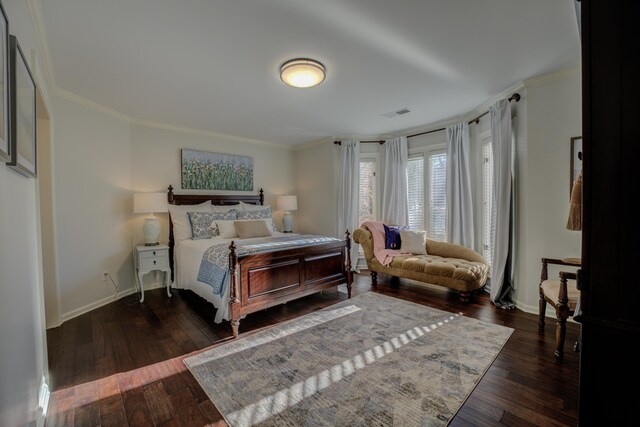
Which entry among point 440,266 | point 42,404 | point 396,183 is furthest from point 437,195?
point 42,404

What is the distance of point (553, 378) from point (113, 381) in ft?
10.3

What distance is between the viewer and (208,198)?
184 inches

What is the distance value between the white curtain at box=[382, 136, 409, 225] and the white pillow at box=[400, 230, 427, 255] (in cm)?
47

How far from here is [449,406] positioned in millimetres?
1683

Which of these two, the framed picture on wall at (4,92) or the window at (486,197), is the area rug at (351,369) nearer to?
the window at (486,197)

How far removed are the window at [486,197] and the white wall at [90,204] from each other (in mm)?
5144

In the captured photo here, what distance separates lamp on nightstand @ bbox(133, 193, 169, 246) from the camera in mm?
3665

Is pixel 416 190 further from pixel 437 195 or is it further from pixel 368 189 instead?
pixel 368 189

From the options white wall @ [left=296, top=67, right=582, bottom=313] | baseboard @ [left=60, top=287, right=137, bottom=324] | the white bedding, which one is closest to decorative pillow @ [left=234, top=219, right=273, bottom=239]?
the white bedding

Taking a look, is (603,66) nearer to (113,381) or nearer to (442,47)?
(442,47)

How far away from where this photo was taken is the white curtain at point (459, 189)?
4086mm

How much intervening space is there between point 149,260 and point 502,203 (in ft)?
15.0

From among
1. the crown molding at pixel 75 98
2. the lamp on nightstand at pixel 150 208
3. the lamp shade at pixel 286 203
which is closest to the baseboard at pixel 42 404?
the lamp on nightstand at pixel 150 208

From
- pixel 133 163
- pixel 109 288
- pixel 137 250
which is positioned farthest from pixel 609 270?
pixel 133 163
